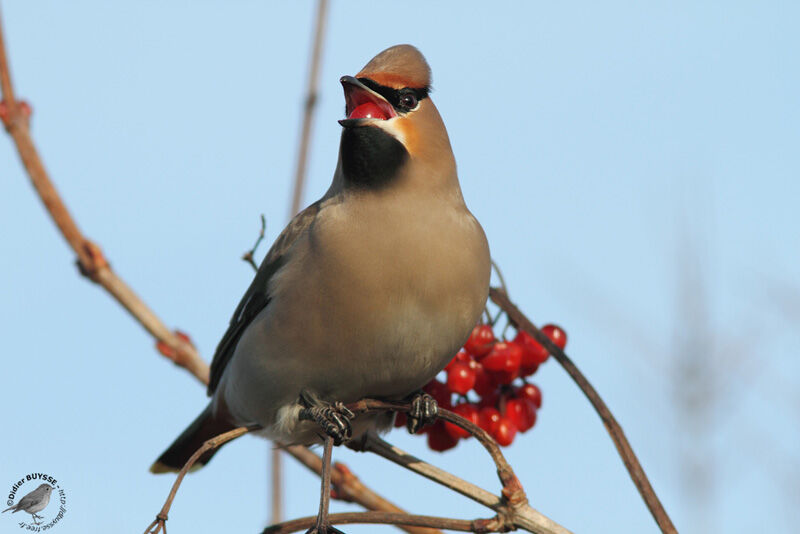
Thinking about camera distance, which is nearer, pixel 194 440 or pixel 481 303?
pixel 481 303

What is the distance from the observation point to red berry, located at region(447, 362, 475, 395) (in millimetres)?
3566

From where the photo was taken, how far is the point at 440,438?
365cm

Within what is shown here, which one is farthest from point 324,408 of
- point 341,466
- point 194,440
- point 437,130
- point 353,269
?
point 194,440

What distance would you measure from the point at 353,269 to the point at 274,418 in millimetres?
624

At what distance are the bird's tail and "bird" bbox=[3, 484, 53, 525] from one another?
A: 4.78 feet

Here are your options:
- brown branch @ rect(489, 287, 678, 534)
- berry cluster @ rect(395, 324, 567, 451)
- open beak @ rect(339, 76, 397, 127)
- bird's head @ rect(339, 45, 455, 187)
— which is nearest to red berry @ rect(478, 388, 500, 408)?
berry cluster @ rect(395, 324, 567, 451)

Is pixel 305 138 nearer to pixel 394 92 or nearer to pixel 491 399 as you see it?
pixel 394 92

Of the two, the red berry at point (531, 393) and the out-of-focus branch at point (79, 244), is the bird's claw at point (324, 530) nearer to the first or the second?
the out-of-focus branch at point (79, 244)

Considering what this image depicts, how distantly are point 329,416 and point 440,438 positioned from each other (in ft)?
1.82

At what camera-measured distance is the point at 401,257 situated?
3250 mm

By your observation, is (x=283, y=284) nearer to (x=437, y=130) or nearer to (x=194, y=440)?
(x=437, y=130)

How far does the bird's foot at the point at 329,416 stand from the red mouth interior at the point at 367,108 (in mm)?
847

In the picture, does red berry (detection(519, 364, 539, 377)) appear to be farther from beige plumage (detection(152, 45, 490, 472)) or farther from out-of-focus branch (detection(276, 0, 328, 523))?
out-of-focus branch (detection(276, 0, 328, 523))

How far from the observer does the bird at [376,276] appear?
323 centimetres
